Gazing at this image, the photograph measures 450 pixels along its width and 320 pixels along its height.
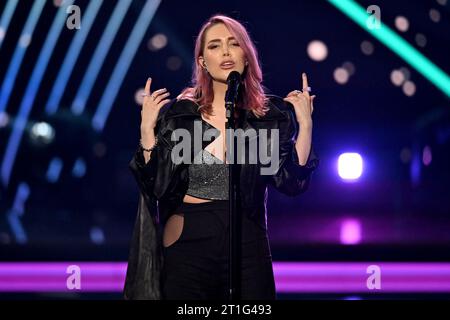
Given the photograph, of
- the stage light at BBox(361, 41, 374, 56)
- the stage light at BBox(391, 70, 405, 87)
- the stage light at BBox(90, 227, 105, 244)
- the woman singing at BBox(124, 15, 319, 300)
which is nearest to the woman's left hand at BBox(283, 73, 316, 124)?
the woman singing at BBox(124, 15, 319, 300)

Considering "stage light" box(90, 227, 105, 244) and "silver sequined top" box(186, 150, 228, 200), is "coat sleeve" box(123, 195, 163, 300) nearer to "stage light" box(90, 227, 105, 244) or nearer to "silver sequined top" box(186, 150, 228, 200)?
"silver sequined top" box(186, 150, 228, 200)

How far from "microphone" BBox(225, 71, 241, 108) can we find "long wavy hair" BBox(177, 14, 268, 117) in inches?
12.1

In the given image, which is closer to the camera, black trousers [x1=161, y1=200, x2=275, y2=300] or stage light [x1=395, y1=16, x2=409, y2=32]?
black trousers [x1=161, y1=200, x2=275, y2=300]

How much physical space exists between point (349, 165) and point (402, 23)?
58.6 inches

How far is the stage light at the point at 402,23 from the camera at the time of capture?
6.11 meters

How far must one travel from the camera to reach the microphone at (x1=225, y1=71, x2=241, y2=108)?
2.46 metres

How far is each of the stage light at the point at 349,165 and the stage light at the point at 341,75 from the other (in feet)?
2.21

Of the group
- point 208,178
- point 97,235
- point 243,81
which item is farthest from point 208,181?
point 97,235

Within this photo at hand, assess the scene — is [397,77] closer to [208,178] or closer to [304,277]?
[304,277]

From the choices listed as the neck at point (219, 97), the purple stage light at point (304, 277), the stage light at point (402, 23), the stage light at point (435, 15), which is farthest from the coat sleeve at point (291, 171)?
the stage light at point (435, 15)

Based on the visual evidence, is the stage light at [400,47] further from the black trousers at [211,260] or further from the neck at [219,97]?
the black trousers at [211,260]

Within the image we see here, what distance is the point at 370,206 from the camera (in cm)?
762

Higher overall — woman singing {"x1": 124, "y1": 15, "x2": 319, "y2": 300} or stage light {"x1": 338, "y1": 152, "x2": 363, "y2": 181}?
stage light {"x1": 338, "y1": 152, "x2": 363, "y2": 181}
